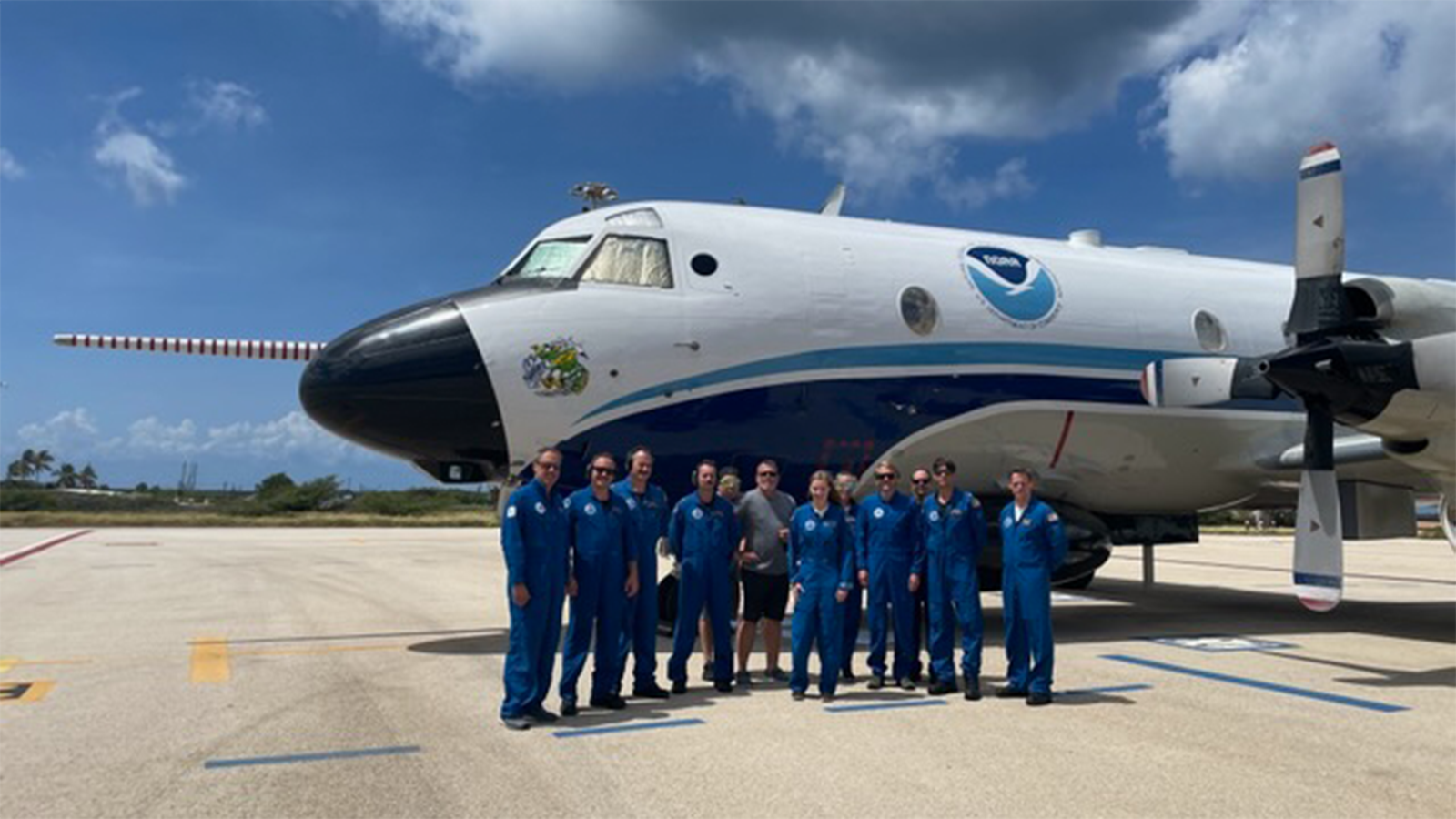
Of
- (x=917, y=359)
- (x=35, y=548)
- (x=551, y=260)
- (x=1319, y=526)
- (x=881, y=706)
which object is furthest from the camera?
(x=35, y=548)

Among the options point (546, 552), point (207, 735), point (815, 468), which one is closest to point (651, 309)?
point (815, 468)

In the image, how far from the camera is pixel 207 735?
621 centimetres

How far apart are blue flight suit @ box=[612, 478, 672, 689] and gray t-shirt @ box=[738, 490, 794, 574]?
0.83 meters

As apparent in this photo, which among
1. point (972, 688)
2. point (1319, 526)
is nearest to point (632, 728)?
point (972, 688)

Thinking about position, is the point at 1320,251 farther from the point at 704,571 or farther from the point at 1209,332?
the point at 704,571

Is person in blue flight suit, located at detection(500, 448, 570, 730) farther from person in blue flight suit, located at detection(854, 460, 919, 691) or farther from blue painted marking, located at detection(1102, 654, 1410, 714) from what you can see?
blue painted marking, located at detection(1102, 654, 1410, 714)

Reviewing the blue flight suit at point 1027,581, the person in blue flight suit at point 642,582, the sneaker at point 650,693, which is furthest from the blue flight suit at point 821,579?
the blue flight suit at point 1027,581

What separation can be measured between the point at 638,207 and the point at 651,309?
137 cm

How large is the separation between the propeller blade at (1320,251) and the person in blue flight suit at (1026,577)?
9.65 feet

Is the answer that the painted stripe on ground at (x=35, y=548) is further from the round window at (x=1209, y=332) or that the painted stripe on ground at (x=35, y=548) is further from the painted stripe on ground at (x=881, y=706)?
the round window at (x=1209, y=332)

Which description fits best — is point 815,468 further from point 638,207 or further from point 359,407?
point 359,407

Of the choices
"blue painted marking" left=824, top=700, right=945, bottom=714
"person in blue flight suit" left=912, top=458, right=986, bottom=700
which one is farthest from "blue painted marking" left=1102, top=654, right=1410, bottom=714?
"blue painted marking" left=824, top=700, right=945, bottom=714

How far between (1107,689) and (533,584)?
452 cm

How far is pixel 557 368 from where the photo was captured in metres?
9.24
